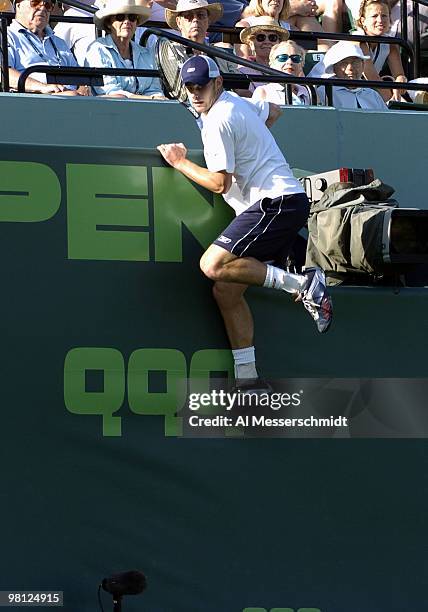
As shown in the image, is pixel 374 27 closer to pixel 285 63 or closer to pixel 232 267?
pixel 285 63

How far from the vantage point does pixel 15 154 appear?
6348mm

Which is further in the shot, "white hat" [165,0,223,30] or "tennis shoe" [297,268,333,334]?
"white hat" [165,0,223,30]

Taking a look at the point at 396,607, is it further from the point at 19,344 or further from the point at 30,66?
the point at 30,66

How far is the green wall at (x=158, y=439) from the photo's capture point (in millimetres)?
6203

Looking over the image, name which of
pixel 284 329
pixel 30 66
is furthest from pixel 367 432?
pixel 30 66

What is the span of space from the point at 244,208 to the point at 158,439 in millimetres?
1309

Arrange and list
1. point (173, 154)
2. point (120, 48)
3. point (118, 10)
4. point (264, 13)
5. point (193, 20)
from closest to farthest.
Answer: point (173, 154) < point (118, 10) < point (120, 48) < point (193, 20) < point (264, 13)

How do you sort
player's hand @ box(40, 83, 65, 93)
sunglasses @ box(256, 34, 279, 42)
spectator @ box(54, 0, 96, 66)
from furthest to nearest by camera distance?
1. sunglasses @ box(256, 34, 279, 42)
2. spectator @ box(54, 0, 96, 66)
3. player's hand @ box(40, 83, 65, 93)

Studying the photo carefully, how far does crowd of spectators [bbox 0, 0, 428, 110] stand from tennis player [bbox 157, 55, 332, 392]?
1.63 m

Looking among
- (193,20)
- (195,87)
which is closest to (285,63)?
(193,20)

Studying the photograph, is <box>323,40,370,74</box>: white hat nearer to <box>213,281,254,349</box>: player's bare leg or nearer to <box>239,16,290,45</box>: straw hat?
<box>239,16,290,45</box>: straw hat

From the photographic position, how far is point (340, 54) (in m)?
→ 9.34

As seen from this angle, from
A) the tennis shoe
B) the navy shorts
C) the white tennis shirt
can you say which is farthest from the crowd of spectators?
the tennis shoe

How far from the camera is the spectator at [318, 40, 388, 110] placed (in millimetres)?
9305
